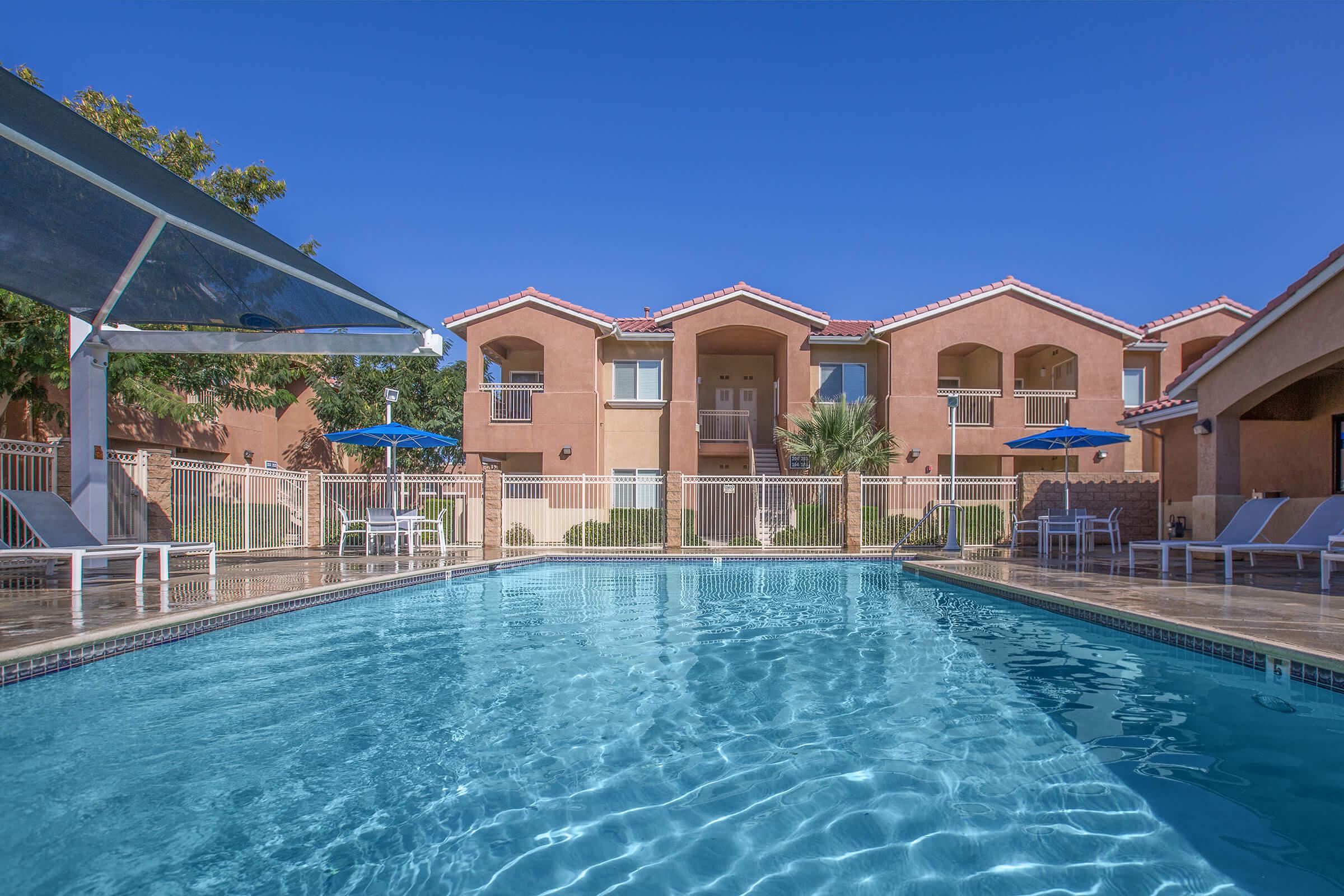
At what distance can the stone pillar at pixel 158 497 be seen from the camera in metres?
10.8

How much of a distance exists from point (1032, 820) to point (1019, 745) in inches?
36.4

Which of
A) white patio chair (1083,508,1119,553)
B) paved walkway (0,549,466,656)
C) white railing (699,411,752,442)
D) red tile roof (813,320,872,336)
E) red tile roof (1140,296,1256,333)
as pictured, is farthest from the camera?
white railing (699,411,752,442)

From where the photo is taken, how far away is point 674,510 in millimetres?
14812

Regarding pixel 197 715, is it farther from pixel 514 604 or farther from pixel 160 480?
pixel 160 480

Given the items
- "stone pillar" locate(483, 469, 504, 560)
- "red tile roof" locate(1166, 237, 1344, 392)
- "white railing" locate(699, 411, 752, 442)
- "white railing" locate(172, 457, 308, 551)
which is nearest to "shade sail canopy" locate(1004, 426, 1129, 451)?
"red tile roof" locate(1166, 237, 1344, 392)

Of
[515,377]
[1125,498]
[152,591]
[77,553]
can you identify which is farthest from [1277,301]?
[515,377]

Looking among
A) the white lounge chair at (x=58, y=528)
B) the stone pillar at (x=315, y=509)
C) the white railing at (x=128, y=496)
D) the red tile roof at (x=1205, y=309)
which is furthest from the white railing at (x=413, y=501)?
the red tile roof at (x=1205, y=309)

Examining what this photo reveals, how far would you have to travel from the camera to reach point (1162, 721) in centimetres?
430

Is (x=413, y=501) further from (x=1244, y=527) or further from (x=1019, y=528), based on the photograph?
(x=1244, y=527)

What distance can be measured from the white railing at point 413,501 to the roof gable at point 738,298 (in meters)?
7.08

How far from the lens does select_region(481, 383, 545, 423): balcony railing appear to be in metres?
19.7

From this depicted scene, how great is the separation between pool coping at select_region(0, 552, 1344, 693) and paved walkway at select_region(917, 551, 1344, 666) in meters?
0.04

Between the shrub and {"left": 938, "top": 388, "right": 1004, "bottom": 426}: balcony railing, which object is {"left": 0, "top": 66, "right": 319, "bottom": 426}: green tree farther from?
{"left": 938, "top": 388, "right": 1004, "bottom": 426}: balcony railing

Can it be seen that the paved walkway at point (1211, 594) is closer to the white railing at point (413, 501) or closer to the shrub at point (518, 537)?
the shrub at point (518, 537)
